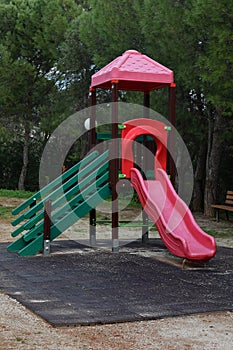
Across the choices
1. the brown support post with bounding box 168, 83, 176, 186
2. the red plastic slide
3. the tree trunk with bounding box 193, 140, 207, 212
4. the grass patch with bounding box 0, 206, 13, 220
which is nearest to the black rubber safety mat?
the red plastic slide

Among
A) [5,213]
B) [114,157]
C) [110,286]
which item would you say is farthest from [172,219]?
[5,213]

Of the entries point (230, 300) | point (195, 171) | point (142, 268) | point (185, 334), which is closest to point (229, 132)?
point (195, 171)

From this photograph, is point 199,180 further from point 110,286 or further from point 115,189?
point 110,286

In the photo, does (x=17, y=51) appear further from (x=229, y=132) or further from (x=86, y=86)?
(x=229, y=132)

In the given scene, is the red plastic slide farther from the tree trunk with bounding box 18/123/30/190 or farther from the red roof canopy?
the tree trunk with bounding box 18/123/30/190

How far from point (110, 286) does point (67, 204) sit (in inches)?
106

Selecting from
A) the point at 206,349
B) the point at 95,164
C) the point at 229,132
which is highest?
the point at 229,132

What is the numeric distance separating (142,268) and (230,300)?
6.13 feet

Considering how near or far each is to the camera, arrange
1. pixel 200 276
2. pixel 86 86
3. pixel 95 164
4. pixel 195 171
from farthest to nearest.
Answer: pixel 86 86, pixel 195 171, pixel 95 164, pixel 200 276

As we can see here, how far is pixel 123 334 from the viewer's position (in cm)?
435

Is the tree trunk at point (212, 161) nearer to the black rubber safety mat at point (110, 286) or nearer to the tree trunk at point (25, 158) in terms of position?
the black rubber safety mat at point (110, 286)

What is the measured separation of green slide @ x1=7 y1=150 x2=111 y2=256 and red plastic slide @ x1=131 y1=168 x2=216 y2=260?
55 centimetres

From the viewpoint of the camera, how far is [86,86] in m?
18.5

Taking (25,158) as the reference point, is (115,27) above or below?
above
